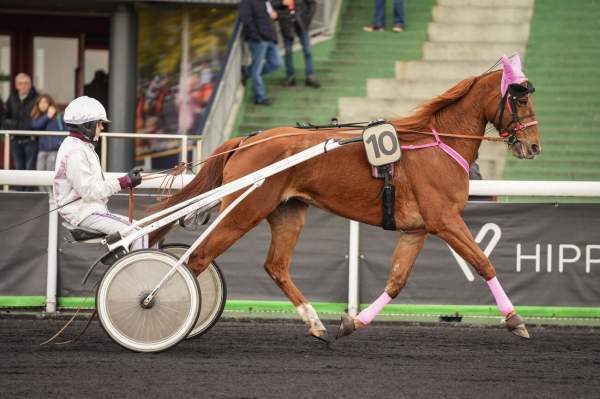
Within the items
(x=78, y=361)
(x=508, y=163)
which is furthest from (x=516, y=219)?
(x=508, y=163)

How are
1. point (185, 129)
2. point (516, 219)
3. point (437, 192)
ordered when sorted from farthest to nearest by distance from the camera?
point (185, 129), point (516, 219), point (437, 192)

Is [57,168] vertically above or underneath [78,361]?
above

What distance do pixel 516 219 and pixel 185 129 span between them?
881 cm

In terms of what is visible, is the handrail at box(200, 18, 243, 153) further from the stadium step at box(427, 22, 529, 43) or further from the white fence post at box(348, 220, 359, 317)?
the white fence post at box(348, 220, 359, 317)

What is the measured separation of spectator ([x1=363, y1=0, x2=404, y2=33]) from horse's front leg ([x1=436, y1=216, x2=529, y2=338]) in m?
10.5

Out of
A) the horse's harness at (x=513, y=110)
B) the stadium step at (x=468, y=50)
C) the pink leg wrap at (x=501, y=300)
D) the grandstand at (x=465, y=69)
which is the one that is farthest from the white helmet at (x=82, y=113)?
the stadium step at (x=468, y=50)

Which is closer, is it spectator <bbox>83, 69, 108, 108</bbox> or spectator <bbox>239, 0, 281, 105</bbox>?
spectator <bbox>239, 0, 281, 105</bbox>

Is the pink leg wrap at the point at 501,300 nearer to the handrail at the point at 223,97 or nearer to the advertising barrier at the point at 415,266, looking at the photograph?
the advertising barrier at the point at 415,266

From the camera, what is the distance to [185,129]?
747 inches

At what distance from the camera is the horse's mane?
30.2 ft

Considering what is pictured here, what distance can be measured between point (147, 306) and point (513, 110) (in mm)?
3005

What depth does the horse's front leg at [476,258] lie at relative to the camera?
29.1 feet

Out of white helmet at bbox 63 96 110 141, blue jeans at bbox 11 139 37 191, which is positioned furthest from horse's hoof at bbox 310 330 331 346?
blue jeans at bbox 11 139 37 191

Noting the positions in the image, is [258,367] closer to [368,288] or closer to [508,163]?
[368,288]
